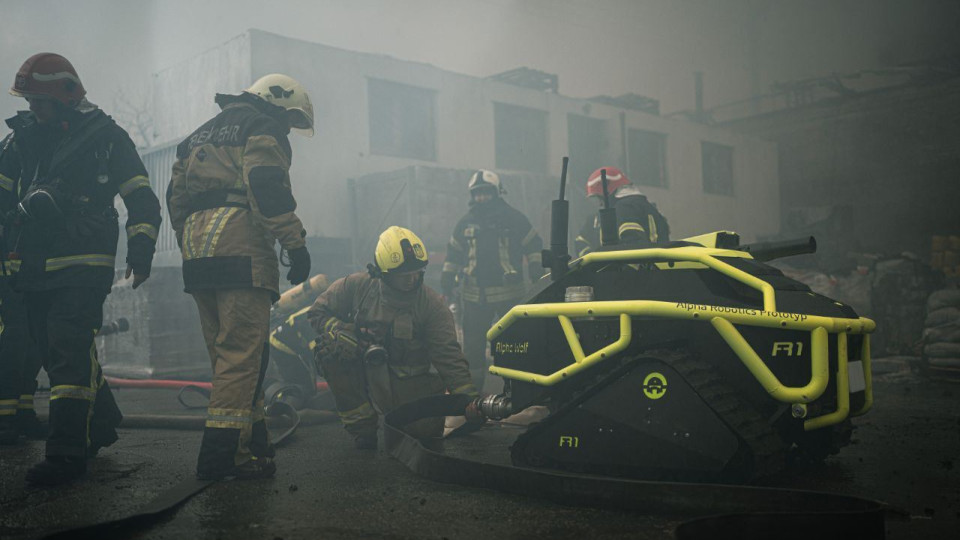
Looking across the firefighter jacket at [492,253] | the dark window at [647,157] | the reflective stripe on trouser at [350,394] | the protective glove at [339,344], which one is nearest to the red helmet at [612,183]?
the firefighter jacket at [492,253]

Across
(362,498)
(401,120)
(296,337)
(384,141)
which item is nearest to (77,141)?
(362,498)

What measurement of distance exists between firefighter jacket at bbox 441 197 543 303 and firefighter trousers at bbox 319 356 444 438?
2.59 m

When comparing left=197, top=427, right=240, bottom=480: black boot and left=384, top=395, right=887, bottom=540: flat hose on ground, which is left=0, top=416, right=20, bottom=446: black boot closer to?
left=197, top=427, right=240, bottom=480: black boot

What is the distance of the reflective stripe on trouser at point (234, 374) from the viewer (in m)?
3.63

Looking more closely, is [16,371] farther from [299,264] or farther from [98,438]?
[299,264]

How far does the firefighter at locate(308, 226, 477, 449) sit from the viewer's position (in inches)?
185

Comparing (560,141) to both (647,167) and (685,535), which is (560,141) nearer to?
(647,167)

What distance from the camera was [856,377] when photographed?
3396mm

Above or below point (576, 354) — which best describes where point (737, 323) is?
above

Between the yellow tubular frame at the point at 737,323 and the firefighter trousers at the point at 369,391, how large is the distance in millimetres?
1313

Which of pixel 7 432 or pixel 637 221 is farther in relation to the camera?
pixel 637 221

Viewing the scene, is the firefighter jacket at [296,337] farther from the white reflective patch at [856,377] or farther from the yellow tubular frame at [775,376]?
the white reflective patch at [856,377]

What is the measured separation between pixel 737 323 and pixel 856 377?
79cm

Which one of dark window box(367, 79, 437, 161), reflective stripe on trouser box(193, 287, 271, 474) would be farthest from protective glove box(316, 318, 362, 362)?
dark window box(367, 79, 437, 161)
